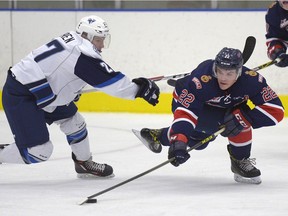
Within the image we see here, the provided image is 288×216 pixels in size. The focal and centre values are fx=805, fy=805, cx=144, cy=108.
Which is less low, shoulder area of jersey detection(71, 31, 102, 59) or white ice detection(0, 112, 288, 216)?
shoulder area of jersey detection(71, 31, 102, 59)

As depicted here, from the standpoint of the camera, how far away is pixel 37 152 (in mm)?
3822

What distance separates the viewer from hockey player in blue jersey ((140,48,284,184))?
3627mm

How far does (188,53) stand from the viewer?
7148 millimetres

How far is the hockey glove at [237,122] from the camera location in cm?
372

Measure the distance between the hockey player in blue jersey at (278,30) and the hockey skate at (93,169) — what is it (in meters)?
1.57

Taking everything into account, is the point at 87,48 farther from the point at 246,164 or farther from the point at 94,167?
the point at 246,164

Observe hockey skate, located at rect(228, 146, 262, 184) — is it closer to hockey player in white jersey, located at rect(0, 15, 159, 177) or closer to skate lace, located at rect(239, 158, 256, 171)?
skate lace, located at rect(239, 158, 256, 171)

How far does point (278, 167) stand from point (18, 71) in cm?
154

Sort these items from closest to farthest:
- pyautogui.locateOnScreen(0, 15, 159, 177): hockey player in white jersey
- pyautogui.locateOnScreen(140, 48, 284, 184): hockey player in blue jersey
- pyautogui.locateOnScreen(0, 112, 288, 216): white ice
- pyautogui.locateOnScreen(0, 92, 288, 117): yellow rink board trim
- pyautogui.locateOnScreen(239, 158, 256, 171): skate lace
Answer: pyautogui.locateOnScreen(0, 112, 288, 216): white ice
pyautogui.locateOnScreen(140, 48, 284, 184): hockey player in blue jersey
pyautogui.locateOnScreen(0, 15, 159, 177): hockey player in white jersey
pyautogui.locateOnScreen(239, 158, 256, 171): skate lace
pyautogui.locateOnScreen(0, 92, 288, 117): yellow rink board trim

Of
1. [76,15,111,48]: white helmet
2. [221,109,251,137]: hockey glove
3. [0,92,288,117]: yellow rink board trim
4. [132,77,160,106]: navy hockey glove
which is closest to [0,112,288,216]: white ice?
[221,109,251,137]: hockey glove

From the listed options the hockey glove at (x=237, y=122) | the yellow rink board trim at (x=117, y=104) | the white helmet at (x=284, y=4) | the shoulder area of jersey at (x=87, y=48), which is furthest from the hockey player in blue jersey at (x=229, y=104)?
the yellow rink board trim at (x=117, y=104)

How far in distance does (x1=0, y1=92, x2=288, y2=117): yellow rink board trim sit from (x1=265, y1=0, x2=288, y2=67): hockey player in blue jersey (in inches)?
77.6

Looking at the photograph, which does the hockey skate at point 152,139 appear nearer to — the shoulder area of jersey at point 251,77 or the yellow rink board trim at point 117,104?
the shoulder area of jersey at point 251,77

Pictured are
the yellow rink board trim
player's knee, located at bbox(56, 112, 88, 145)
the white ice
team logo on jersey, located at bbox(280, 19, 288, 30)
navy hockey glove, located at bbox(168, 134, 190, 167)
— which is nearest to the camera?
the white ice
